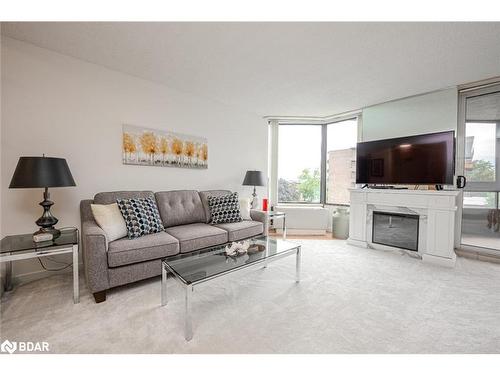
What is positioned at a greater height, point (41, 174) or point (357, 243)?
point (41, 174)

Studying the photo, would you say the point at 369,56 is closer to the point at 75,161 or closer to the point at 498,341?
the point at 498,341

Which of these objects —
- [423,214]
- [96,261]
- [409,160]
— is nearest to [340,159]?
[409,160]

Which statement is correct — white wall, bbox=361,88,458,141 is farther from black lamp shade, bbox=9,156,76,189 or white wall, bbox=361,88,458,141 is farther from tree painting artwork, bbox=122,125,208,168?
black lamp shade, bbox=9,156,76,189

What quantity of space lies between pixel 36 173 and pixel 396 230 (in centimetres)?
430

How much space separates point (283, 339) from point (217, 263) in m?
0.72

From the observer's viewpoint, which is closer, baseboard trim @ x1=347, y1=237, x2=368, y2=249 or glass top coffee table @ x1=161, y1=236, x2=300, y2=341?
glass top coffee table @ x1=161, y1=236, x2=300, y2=341

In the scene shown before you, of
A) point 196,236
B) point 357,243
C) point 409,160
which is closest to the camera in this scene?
point 196,236

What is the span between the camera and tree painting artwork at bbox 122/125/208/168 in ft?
9.10

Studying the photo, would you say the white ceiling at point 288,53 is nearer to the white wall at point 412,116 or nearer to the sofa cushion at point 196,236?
the white wall at point 412,116

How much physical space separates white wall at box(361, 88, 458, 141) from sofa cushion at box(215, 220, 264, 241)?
98.4 inches

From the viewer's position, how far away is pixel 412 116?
3283 mm

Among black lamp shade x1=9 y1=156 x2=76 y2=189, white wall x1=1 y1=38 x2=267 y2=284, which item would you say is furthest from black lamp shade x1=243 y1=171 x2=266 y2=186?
black lamp shade x1=9 y1=156 x2=76 y2=189

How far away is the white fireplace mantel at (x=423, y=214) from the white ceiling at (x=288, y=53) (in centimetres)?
149

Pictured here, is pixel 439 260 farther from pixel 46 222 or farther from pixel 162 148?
pixel 46 222
